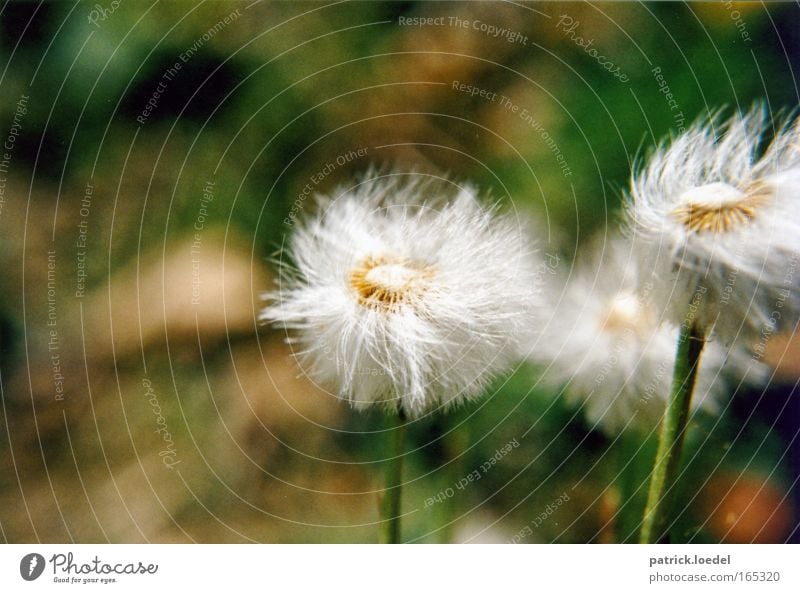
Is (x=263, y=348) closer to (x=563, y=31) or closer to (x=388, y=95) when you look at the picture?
(x=388, y=95)

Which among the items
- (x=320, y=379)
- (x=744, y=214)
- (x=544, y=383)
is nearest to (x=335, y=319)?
(x=320, y=379)

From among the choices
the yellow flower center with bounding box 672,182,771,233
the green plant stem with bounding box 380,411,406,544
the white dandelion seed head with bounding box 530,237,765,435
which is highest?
the yellow flower center with bounding box 672,182,771,233

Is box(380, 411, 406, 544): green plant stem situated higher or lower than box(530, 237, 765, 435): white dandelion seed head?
lower

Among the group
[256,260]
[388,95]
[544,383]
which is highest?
[388,95]
